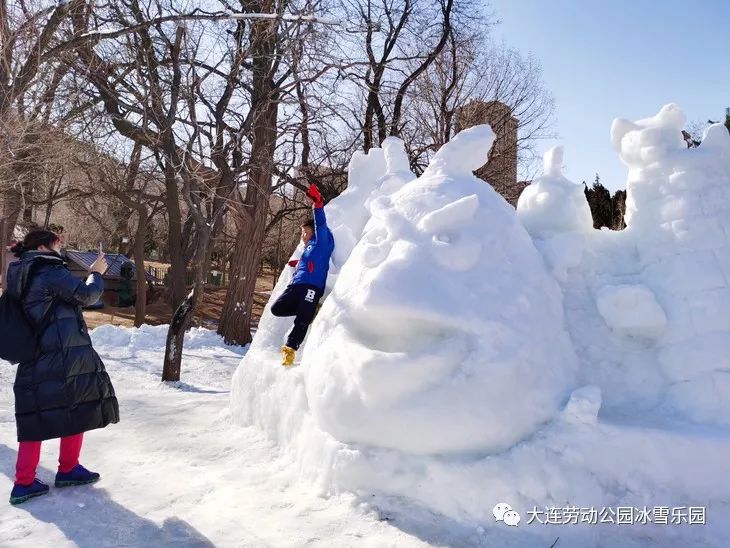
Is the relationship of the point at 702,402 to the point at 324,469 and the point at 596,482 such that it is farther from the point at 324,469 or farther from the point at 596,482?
the point at 324,469

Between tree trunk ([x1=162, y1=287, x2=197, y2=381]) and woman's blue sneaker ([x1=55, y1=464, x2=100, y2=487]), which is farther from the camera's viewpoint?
tree trunk ([x1=162, y1=287, x2=197, y2=381])

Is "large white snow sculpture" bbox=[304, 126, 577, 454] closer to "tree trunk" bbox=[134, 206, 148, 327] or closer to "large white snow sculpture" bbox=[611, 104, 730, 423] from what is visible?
"large white snow sculpture" bbox=[611, 104, 730, 423]

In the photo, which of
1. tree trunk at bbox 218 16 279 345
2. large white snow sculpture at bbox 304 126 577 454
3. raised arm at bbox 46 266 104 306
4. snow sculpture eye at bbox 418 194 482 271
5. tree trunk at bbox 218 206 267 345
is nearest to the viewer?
large white snow sculpture at bbox 304 126 577 454

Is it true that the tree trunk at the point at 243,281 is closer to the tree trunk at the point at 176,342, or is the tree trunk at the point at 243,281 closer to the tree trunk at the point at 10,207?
the tree trunk at the point at 176,342

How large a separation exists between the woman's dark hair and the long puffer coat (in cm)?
6

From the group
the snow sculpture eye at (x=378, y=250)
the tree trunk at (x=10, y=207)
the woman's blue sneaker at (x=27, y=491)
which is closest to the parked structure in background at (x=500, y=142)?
the tree trunk at (x=10, y=207)

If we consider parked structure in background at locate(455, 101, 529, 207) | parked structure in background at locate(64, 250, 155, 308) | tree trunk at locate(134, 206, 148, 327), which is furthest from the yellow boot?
parked structure in background at locate(64, 250, 155, 308)

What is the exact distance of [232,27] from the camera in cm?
992

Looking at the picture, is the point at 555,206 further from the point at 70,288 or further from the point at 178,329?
the point at 178,329

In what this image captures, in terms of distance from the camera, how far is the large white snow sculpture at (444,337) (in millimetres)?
3143

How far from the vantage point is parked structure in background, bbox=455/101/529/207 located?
51.1 feet

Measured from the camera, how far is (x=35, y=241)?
3.62 meters

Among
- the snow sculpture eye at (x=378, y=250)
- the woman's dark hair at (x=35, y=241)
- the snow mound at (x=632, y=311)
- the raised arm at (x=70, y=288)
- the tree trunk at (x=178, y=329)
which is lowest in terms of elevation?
the tree trunk at (x=178, y=329)

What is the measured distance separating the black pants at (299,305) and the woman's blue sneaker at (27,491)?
1881 millimetres
